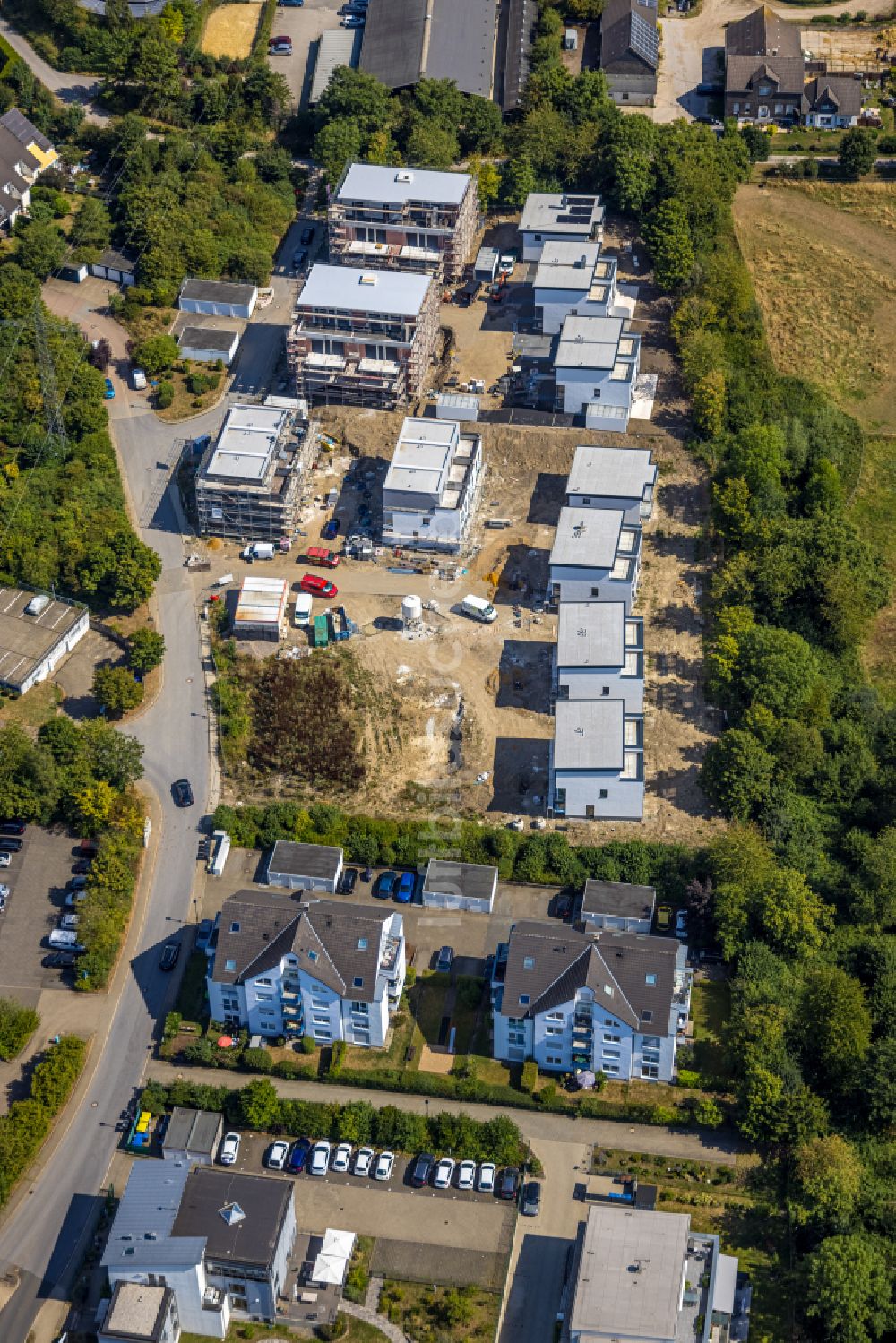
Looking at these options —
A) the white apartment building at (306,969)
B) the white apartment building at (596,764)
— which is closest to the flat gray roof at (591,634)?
the white apartment building at (596,764)

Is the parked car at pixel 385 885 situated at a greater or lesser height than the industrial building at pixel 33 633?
lesser

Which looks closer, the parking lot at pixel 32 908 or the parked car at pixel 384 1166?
the parked car at pixel 384 1166

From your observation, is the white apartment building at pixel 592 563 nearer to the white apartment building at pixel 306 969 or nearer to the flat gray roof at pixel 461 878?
the flat gray roof at pixel 461 878

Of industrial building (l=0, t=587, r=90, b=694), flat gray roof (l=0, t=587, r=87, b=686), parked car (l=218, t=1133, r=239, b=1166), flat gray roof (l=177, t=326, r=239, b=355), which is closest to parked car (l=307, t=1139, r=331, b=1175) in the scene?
parked car (l=218, t=1133, r=239, b=1166)

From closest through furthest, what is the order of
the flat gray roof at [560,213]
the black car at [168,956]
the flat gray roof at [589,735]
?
the black car at [168,956], the flat gray roof at [589,735], the flat gray roof at [560,213]

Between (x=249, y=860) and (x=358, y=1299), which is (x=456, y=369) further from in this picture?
(x=358, y=1299)

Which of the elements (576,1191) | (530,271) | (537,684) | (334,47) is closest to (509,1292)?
(576,1191)
